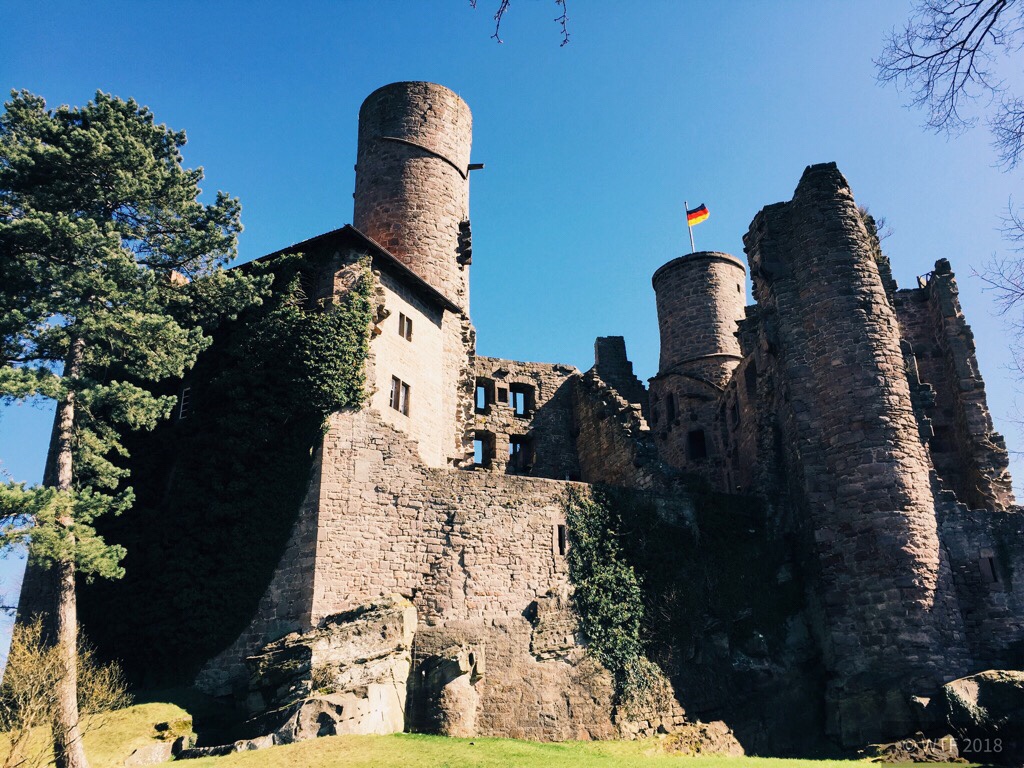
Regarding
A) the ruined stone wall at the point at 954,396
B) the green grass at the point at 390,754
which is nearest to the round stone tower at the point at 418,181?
the green grass at the point at 390,754

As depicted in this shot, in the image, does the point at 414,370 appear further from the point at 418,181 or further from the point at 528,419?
the point at 528,419

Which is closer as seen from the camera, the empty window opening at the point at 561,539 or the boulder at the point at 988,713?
the boulder at the point at 988,713

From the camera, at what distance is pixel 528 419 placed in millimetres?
34125

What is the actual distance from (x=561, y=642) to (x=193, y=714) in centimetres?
878

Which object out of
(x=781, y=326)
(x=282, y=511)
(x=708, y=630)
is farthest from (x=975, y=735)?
(x=282, y=511)

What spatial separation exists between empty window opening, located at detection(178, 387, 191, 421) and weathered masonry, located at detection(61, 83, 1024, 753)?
4035 millimetres

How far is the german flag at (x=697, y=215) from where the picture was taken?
39.5 meters

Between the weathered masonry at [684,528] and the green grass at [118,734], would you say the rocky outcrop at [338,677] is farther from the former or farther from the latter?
the green grass at [118,734]

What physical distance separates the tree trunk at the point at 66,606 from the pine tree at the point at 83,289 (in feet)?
0.09

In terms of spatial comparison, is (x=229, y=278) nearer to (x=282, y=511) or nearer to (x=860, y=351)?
(x=282, y=511)

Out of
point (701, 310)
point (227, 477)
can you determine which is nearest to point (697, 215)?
point (701, 310)

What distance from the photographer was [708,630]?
2355 centimetres

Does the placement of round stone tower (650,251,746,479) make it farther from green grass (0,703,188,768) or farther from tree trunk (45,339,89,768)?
tree trunk (45,339,89,768)

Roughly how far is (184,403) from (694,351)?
2071 centimetres
